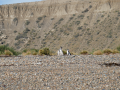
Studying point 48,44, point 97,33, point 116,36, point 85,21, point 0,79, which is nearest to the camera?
point 0,79

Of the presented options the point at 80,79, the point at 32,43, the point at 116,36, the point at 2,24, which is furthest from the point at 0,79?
the point at 2,24

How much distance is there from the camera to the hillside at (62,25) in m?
40.6

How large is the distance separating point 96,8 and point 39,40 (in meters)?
18.6

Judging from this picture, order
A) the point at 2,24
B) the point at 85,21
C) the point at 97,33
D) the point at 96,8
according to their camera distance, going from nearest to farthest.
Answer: the point at 97,33, the point at 85,21, the point at 96,8, the point at 2,24

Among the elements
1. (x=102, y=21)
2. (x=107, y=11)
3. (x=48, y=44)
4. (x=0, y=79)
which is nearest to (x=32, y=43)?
(x=48, y=44)

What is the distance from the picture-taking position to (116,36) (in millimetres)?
38500

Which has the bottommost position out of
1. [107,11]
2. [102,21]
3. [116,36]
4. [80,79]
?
[80,79]

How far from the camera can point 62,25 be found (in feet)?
165

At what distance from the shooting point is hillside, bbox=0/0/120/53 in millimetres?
40550

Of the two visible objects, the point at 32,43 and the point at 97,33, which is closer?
the point at 97,33

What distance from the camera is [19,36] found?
49938 millimetres

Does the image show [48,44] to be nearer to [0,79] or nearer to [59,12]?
[59,12]

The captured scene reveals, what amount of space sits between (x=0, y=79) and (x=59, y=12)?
50.7 meters

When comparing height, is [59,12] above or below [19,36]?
above
